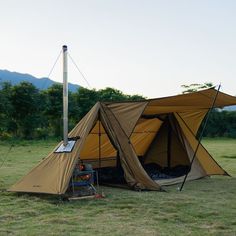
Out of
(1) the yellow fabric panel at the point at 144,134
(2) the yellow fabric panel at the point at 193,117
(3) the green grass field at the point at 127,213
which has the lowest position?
(3) the green grass field at the point at 127,213

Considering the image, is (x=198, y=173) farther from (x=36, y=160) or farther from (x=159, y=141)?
(x=36, y=160)

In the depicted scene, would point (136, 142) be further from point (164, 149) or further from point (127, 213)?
point (127, 213)

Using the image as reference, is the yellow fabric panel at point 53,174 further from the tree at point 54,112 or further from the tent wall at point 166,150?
the tree at point 54,112

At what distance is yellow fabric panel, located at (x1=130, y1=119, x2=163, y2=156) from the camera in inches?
399

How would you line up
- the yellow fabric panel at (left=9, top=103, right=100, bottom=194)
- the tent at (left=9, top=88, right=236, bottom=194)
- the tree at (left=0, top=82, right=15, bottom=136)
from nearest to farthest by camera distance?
the yellow fabric panel at (left=9, top=103, right=100, bottom=194), the tent at (left=9, top=88, right=236, bottom=194), the tree at (left=0, top=82, right=15, bottom=136)

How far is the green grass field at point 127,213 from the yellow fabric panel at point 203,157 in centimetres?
179

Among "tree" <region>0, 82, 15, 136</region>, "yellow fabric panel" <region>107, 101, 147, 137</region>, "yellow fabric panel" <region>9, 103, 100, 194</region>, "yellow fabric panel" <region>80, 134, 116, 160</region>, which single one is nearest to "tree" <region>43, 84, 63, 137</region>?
"tree" <region>0, 82, 15, 136</region>

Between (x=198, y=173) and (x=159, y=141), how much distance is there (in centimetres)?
130

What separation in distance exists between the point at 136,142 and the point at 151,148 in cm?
37

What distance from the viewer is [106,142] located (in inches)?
371

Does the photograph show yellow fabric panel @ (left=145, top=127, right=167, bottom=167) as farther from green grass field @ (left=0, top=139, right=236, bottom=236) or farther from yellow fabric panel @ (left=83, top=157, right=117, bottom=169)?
green grass field @ (left=0, top=139, right=236, bottom=236)

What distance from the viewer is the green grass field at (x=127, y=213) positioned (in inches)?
191

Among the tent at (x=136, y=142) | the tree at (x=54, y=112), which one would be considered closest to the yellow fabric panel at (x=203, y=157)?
the tent at (x=136, y=142)

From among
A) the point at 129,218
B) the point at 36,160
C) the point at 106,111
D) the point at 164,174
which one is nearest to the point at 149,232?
the point at 129,218
